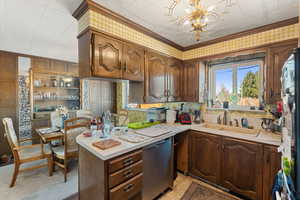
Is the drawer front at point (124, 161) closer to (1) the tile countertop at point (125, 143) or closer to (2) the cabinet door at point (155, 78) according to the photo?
Answer: (1) the tile countertop at point (125, 143)

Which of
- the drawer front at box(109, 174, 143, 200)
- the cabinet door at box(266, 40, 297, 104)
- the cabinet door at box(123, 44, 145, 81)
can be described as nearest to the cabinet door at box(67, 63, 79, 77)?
the cabinet door at box(123, 44, 145, 81)

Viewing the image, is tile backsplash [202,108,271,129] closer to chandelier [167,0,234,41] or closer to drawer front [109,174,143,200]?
chandelier [167,0,234,41]

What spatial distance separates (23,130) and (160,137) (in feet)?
12.7

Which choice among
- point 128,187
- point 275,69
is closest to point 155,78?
point 128,187

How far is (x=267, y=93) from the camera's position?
73.4 inches

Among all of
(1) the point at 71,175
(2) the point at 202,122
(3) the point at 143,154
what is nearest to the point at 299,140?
(3) the point at 143,154

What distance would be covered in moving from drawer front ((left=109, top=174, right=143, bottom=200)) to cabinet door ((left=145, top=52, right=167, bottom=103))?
1.11 m

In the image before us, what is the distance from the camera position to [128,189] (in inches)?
52.1

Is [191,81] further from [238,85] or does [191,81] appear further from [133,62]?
[133,62]

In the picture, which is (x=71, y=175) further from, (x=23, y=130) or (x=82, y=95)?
(x=82, y=95)

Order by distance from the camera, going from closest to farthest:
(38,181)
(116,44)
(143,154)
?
(143,154)
(116,44)
(38,181)

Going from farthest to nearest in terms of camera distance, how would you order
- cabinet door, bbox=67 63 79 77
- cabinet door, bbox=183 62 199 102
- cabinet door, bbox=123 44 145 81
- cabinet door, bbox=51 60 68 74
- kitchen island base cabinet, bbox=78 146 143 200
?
cabinet door, bbox=67 63 79 77 → cabinet door, bbox=51 60 68 74 → cabinet door, bbox=183 62 199 102 → cabinet door, bbox=123 44 145 81 → kitchen island base cabinet, bbox=78 146 143 200

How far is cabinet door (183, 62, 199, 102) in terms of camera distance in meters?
2.64

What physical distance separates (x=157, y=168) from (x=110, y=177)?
707mm
